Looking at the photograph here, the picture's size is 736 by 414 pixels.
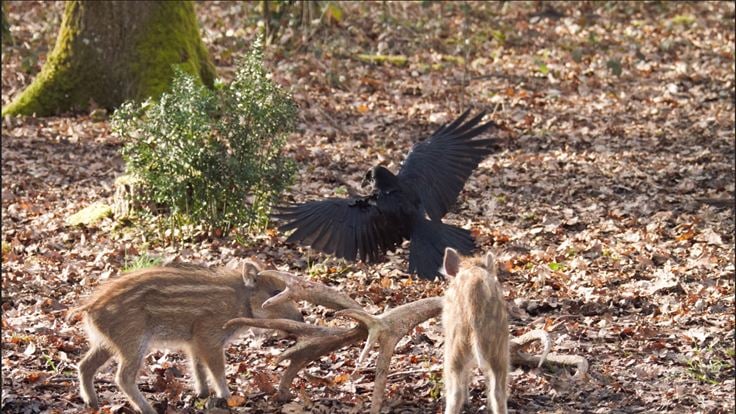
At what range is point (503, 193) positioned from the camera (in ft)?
35.3

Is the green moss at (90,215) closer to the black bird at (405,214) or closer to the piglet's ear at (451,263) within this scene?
the black bird at (405,214)

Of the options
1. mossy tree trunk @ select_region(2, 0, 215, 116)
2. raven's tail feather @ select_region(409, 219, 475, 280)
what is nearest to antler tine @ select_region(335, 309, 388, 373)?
raven's tail feather @ select_region(409, 219, 475, 280)

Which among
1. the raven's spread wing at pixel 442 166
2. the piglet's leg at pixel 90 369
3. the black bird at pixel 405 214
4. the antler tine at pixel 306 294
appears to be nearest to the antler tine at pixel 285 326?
the antler tine at pixel 306 294

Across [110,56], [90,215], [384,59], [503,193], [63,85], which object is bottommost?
[90,215]

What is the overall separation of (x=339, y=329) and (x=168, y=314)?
0.98m

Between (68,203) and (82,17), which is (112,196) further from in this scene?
(82,17)

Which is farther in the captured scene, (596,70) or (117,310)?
(596,70)

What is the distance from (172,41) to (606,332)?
8.44 metres

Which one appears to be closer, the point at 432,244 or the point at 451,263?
the point at 451,263

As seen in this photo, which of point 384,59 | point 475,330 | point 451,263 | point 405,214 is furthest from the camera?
point 384,59

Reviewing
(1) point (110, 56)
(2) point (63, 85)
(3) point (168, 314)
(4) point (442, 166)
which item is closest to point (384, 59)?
(1) point (110, 56)

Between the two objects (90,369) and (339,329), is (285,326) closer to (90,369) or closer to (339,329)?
(339,329)

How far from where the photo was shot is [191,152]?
895 centimetres

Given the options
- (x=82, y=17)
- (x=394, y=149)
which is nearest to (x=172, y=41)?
(x=82, y=17)
